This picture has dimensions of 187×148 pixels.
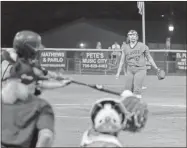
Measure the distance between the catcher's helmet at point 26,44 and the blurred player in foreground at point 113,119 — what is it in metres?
0.69

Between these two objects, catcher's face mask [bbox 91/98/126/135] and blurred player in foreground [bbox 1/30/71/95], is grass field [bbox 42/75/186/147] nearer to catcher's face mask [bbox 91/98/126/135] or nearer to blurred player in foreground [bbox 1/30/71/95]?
catcher's face mask [bbox 91/98/126/135]

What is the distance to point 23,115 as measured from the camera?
9.62ft

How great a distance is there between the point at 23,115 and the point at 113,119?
2.38 ft

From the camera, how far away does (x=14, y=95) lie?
297 centimetres

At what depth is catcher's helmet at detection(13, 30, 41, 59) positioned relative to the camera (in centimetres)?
306

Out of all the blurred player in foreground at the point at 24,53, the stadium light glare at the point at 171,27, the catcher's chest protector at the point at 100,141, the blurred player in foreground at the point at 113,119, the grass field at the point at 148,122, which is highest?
the stadium light glare at the point at 171,27

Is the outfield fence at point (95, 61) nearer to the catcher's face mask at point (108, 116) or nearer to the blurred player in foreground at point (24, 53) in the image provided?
the catcher's face mask at point (108, 116)

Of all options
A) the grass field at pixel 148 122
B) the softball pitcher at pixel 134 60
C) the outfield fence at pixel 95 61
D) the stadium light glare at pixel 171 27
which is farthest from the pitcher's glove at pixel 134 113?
the stadium light glare at pixel 171 27

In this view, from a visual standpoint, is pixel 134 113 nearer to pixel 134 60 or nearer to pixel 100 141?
pixel 100 141

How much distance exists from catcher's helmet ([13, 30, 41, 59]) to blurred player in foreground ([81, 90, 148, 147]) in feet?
2.26

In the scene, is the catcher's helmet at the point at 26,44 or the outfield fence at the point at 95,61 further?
the outfield fence at the point at 95,61

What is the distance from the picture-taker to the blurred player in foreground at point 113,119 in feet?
11.0

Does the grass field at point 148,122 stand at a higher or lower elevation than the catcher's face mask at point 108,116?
lower

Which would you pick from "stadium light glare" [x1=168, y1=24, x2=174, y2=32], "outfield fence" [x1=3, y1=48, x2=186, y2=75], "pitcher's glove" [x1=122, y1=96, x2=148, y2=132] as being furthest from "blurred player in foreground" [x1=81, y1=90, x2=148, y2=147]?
"stadium light glare" [x1=168, y1=24, x2=174, y2=32]
